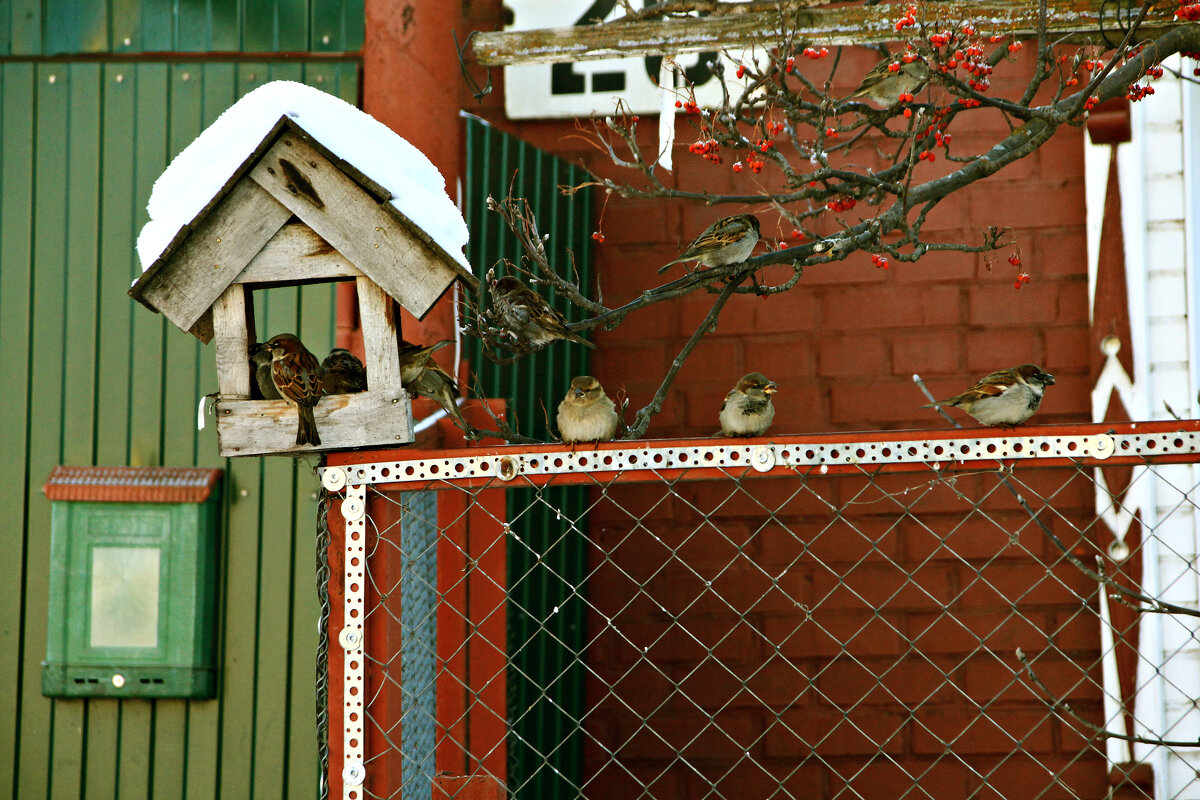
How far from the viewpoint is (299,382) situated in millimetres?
2490

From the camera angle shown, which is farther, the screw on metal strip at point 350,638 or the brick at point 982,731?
the brick at point 982,731

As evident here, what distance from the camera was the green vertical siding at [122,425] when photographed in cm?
419

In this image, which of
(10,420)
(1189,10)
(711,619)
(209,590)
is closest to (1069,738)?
(711,619)

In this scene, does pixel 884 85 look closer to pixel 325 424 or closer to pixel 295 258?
pixel 295 258

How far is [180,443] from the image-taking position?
169 inches

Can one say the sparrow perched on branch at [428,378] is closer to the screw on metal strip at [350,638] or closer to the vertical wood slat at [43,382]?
the screw on metal strip at [350,638]

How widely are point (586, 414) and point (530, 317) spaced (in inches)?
16.5

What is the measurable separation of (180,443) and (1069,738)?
3.94m

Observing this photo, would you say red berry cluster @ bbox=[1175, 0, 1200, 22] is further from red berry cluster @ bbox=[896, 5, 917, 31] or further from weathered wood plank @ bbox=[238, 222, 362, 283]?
weathered wood plank @ bbox=[238, 222, 362, 283]

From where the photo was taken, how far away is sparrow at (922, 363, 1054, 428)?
321 cm

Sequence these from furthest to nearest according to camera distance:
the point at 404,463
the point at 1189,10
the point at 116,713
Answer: the point at 116,713 → the point at 1189,10 → the point at 404,463

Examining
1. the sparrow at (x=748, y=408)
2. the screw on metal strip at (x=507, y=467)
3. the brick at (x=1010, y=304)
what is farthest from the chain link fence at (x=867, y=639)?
the screw on metal strip at (x=507, y=467)

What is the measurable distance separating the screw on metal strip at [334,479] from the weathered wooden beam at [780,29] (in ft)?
7.39

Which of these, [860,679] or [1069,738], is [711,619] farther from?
[1069,738]
